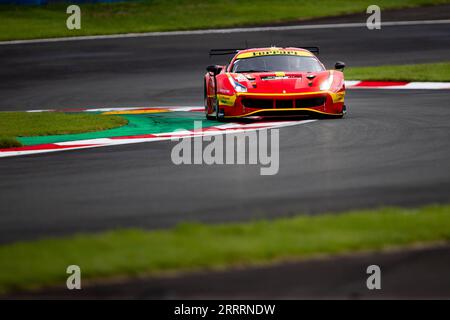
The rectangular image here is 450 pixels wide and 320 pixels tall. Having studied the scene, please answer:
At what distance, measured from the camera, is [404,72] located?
2314cm

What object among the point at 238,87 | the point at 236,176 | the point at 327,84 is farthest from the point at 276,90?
the point at 236,176

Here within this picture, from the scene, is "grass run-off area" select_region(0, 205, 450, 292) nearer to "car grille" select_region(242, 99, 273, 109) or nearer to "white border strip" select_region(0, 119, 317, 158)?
"white border strip" select_region(0, 119, 317, 158)

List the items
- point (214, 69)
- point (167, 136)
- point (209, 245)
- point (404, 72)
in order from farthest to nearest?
point (404, 72), point (214, 69), point (167, 136), point (209, 245)

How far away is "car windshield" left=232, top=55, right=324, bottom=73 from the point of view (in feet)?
55.6

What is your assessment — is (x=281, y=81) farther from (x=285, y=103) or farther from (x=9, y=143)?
(x=9, y=143)

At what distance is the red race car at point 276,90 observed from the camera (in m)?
15.9

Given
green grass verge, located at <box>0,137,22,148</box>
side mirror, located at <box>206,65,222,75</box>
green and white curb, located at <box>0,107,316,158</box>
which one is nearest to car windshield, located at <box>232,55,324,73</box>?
side mirror, located at <box>206,65,222,75</box>

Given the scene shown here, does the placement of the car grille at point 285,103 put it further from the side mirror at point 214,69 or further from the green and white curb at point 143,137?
the side mirror at point 214,69

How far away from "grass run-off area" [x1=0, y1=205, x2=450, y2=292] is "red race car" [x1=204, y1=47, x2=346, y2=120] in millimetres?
7663

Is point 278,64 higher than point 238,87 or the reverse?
higher

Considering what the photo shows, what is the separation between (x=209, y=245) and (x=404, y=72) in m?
16.4

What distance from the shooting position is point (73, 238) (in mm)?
7691

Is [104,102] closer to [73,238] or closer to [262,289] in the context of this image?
[73,238]
